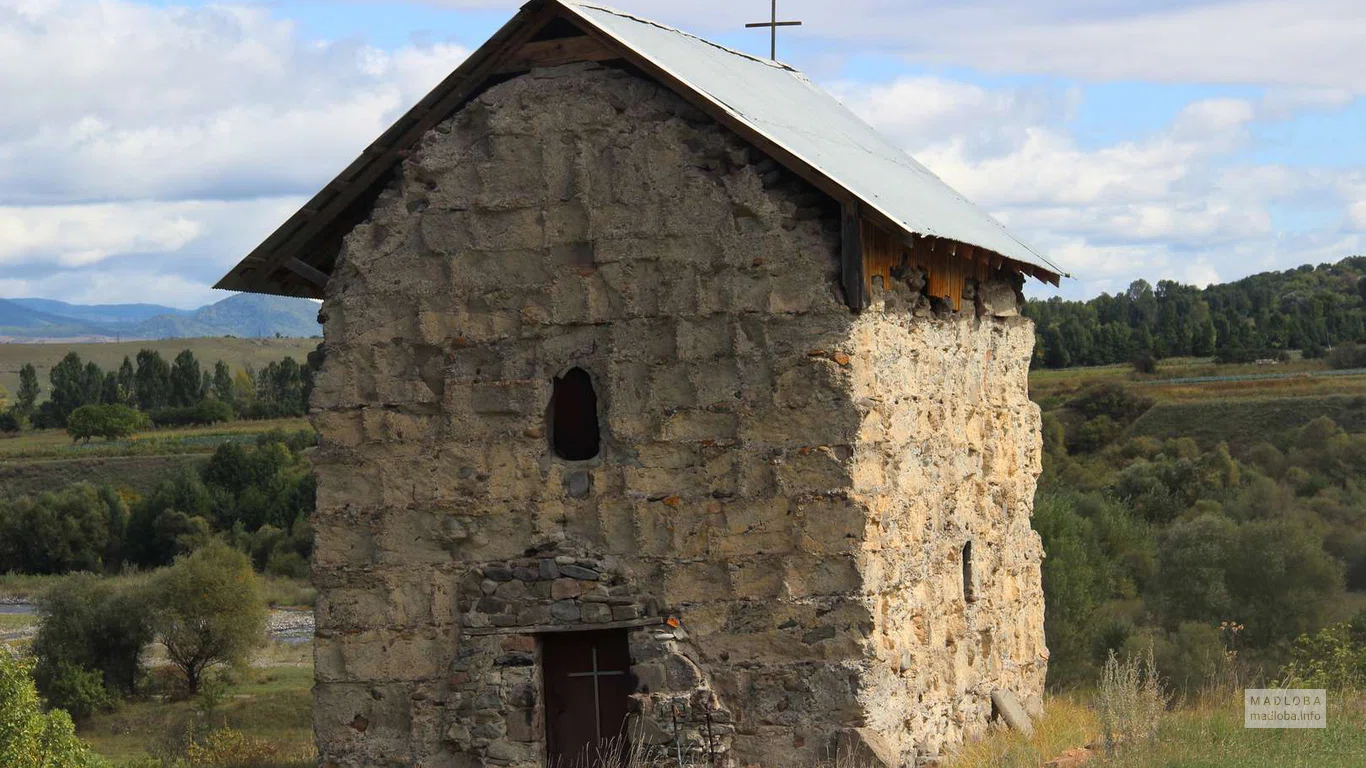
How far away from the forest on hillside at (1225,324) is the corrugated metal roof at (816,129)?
4147cm

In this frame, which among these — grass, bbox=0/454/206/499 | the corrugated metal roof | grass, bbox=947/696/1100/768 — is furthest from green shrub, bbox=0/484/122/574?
grass, bbox=947/696/1100/768

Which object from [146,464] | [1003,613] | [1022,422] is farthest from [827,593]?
[146,464]

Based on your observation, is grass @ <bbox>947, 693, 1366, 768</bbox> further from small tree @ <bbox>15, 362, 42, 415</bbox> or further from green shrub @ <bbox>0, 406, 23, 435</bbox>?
small tree @ <bbox>15, 362, 42, 415</bbox>

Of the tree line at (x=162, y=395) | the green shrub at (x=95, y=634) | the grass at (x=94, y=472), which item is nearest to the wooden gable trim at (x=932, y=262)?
the green shrub at (x=95, y=634)

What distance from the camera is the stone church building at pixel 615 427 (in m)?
8.62

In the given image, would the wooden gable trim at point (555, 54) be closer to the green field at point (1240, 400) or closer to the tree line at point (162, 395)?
the green field at point (1240, 400)

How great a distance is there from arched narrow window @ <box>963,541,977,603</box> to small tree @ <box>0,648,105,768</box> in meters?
12.3

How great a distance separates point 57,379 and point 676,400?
3164 inches

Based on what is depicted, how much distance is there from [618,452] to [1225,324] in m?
49.9

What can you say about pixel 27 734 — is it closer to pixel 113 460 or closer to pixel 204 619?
pixel 204 619

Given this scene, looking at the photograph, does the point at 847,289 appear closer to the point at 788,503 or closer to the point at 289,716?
the point at 788,503

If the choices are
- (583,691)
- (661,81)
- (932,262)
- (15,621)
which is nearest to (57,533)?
(15,621)

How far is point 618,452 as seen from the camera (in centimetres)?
894

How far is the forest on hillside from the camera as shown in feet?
174
